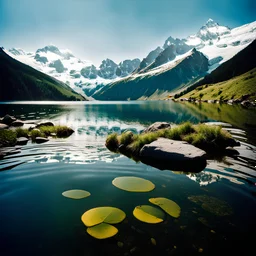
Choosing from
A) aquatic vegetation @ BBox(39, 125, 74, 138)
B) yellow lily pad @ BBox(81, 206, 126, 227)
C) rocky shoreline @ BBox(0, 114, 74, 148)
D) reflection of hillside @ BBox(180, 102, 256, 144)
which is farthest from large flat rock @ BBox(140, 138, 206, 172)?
aquatic vegetation @ BBox(39, 125, 74, 138)

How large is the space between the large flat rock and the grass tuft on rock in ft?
7.55

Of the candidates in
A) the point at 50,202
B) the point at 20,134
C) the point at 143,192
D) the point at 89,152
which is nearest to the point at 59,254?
the point at 50,202

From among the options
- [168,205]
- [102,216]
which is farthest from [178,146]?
[102,216]

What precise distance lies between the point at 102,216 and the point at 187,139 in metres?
17.3

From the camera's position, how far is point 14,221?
28.4 feet

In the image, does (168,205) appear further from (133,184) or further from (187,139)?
(187,139)

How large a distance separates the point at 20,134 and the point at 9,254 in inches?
1081

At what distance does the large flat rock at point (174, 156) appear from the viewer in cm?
1697

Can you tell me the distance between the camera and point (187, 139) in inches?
936

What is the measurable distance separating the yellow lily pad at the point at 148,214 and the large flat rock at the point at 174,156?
23.4ft

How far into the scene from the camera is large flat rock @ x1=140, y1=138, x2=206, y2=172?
55.7ft

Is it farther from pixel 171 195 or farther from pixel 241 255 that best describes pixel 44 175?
pixel 241 255

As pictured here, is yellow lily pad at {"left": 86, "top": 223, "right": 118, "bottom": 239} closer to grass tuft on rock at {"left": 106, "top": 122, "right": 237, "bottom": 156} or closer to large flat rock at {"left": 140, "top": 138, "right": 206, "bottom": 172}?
large flat rock at {"left": 140, "top": 138, "right": 206, "bottom": 172}

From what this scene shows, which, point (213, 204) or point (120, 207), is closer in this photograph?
point (120, 207)
